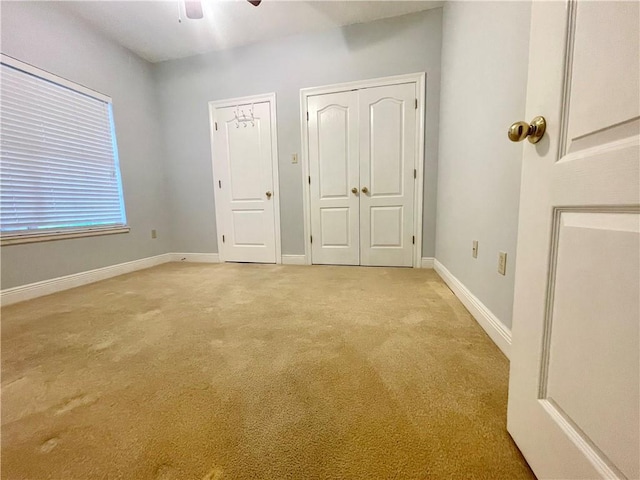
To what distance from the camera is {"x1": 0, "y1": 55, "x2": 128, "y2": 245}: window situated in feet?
6.82

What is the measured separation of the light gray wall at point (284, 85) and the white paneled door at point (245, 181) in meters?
0.14

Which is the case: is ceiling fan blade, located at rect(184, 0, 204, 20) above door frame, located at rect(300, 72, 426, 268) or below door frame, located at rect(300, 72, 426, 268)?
above

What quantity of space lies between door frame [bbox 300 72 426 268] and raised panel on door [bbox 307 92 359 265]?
0.18ft

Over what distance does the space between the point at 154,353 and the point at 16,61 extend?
2738 mm

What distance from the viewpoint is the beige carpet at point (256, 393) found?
27.8 inches

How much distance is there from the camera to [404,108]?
2.72m

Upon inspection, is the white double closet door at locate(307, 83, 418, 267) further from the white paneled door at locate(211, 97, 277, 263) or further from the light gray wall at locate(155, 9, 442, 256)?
the white paneled door at locate(211, 97, 277, 263)

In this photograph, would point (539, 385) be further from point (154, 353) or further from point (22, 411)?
point (22, 411)

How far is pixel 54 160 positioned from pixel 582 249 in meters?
3.59

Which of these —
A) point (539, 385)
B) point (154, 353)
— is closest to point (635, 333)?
point (539, 385)

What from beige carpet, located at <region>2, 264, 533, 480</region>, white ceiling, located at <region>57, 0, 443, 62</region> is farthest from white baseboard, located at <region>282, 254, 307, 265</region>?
white ceiling, located at <region>57, 0, 443, 62</region>

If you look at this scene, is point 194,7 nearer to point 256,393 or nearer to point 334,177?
point 334,177

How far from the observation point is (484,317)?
1.42 m

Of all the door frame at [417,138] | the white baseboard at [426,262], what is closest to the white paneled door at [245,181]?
the door frame at [417,138]
